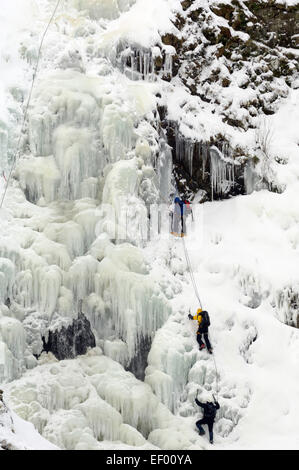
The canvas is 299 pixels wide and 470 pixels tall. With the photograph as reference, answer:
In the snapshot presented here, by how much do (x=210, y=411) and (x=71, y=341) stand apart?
2.53 meters

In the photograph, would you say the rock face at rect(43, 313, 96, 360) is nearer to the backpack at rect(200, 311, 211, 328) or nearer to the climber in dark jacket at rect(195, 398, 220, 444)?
the backpack at rect(200, 311, 211, 328)

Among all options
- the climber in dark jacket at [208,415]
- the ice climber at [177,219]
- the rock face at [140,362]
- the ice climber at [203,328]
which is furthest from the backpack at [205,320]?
the ice climber at [177,219]

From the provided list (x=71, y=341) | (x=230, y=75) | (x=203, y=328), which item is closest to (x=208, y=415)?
(x=203, y=328)

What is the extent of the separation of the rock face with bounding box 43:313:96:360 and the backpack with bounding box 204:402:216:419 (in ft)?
7.06

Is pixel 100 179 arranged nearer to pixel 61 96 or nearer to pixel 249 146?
pixel 61 96

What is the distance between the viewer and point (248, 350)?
10.4 metres

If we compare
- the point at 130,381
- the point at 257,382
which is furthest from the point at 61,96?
the point at 257,382

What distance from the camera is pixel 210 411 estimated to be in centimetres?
925

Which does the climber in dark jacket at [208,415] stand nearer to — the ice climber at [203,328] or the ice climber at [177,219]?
the ice climber at [203,328]

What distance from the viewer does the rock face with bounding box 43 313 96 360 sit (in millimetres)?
9875

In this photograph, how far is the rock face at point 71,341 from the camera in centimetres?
988

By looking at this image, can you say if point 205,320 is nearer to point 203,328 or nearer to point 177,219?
point 203,328

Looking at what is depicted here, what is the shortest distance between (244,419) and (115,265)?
10.6ft

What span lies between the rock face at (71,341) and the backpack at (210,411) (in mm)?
2153
